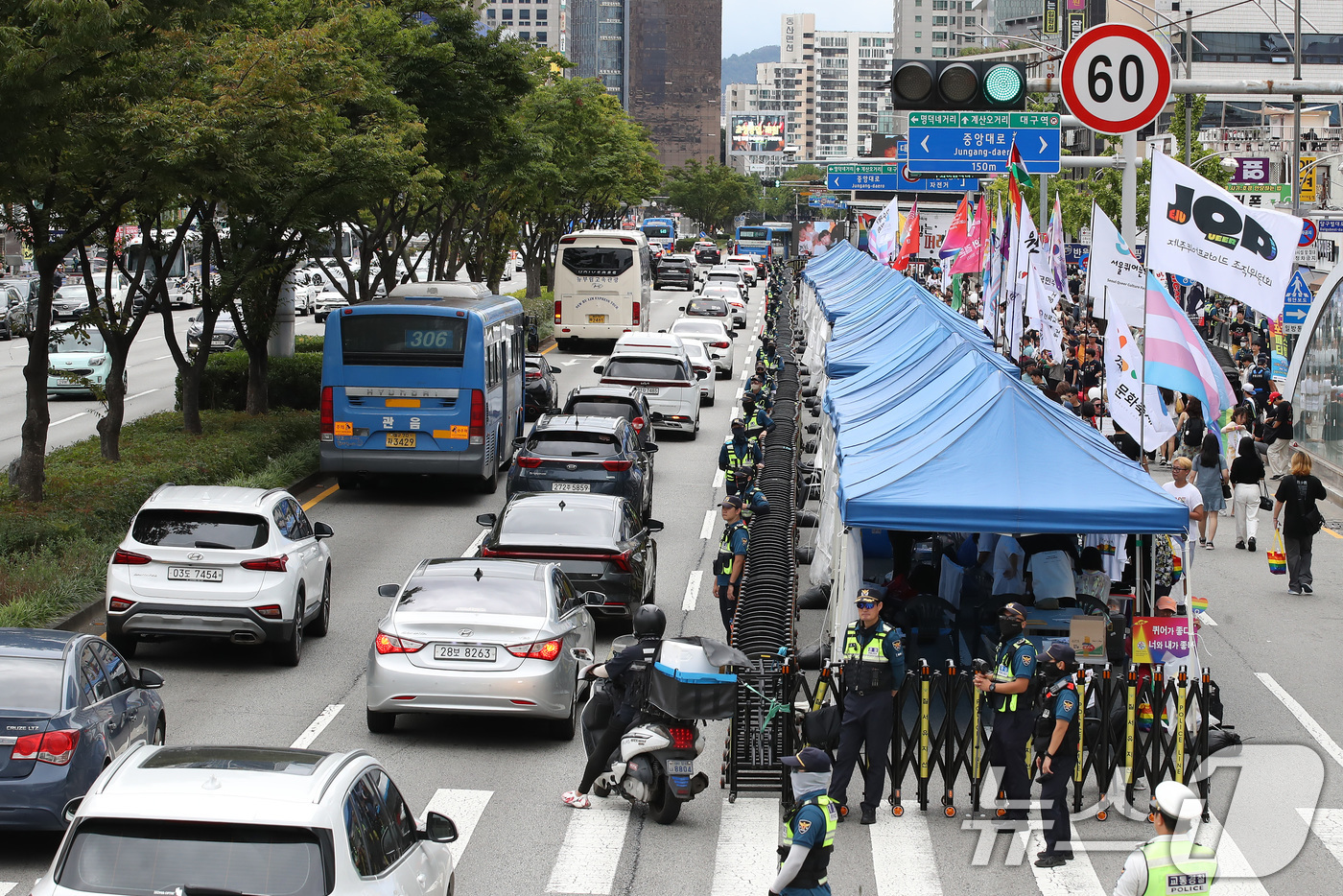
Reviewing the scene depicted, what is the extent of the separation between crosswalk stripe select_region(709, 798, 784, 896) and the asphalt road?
0.05 ft

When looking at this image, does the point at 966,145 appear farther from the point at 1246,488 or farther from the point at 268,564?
the point at 268,564

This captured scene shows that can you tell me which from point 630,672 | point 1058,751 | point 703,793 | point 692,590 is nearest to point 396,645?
point 630,672

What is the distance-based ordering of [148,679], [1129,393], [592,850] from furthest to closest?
[1129,393] < [148,679] < [592,850]

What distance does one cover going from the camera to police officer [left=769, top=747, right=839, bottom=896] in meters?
7.46

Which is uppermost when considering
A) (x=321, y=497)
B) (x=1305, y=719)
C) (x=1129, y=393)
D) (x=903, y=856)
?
(x=1129, y=393)

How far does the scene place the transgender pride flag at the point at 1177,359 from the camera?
14.0 meters

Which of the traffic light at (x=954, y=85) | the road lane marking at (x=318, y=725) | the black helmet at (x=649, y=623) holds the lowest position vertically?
the road lane marking at (x=318, y=725)

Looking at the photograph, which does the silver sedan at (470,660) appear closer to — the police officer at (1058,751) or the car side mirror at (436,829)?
the police officer at (1058,751)

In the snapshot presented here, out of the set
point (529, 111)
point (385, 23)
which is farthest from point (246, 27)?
point (529, 111)

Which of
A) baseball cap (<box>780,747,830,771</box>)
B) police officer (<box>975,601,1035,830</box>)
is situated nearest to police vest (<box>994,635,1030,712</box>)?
police officer (<box>975,601,1035,830</box>)

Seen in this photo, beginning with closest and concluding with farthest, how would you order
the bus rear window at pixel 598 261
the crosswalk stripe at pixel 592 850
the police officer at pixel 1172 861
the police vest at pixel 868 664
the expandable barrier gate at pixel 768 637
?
the police officer at pixel 1172 861, the crosswalk stripe at pixel 592 850, the police vest at pixel 868 664, the expandable barrier gate at pixel 768 637, the bus rear window at pixel 598 261

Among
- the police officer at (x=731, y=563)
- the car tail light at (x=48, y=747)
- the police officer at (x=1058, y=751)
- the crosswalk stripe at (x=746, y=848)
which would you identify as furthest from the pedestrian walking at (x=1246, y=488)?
the car tail light at (x=48, y=747)

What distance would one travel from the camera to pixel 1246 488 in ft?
68.4

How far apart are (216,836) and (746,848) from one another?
487 centimetres
